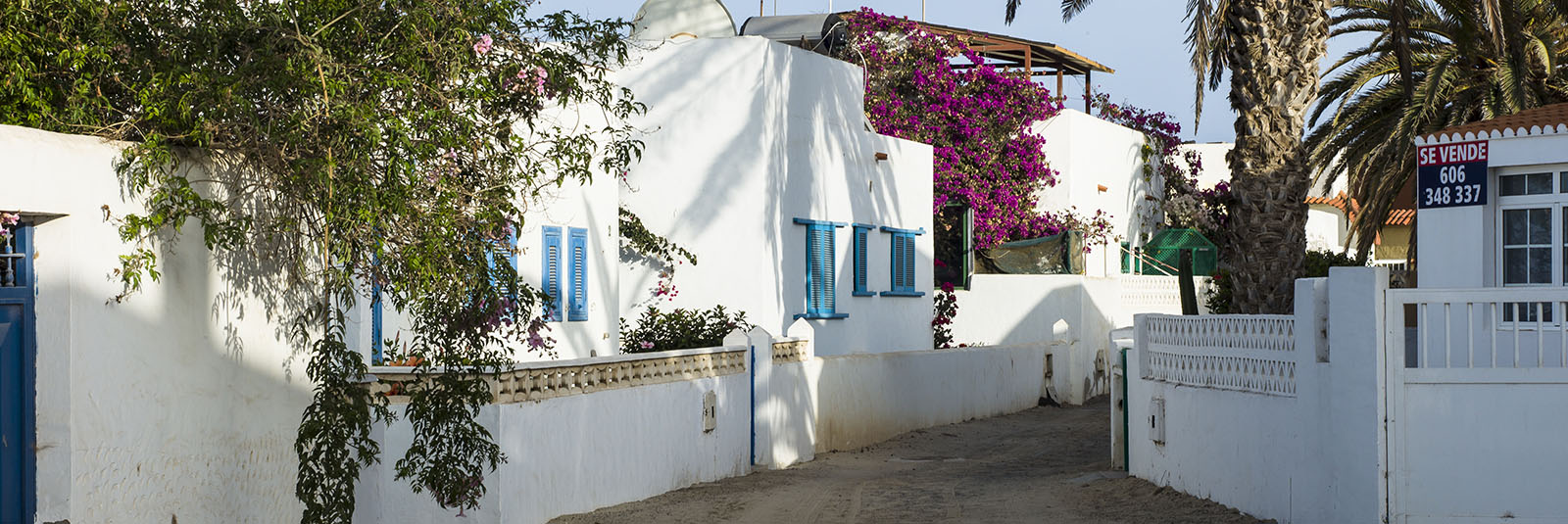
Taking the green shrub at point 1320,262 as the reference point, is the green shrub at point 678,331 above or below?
below

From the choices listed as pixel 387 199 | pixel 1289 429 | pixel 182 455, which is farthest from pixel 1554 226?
pixel 182 455

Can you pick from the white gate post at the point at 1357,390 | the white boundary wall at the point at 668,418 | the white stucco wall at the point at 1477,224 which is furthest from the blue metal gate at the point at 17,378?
the white stucco wall at the point at 1477,224

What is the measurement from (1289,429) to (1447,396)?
1133mm

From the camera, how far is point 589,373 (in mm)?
11320

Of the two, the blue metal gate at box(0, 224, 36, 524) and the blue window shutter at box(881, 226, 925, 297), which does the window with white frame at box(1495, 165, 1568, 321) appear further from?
the blue metal gate at box(0, 224, 36, 524)

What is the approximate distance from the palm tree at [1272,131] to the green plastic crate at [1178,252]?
1893cm

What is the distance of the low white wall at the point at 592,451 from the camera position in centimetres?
968

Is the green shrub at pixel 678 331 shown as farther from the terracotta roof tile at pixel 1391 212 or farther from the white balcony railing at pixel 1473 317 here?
the terracotta roof tile at pixel 1391 212

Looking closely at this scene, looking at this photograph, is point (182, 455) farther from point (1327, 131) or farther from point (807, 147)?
point (1327, 131)

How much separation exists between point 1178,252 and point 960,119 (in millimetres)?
6753

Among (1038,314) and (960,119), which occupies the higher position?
(960,119)

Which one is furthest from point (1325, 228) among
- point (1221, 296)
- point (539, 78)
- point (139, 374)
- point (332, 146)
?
point (139, 374)

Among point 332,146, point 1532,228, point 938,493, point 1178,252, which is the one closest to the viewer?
point 332,146

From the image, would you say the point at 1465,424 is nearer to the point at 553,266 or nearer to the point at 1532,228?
the point at 1532,228
